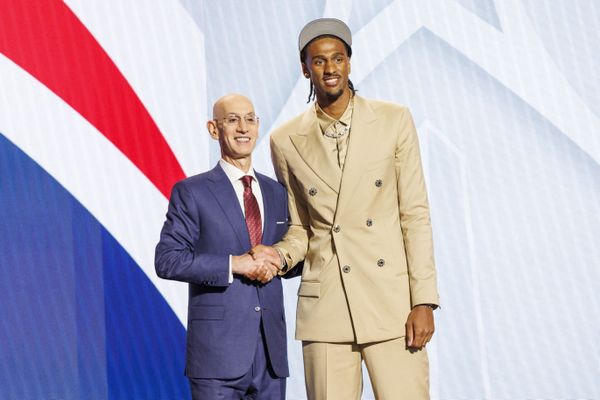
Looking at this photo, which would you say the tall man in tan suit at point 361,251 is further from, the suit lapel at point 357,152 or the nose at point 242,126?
the nose at point 242,126

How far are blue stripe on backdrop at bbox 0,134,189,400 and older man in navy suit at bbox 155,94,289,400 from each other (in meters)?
1.31

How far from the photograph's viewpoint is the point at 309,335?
2020mm

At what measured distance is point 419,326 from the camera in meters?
1.96

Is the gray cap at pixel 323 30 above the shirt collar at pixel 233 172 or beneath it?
above

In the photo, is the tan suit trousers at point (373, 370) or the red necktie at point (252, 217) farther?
the red necktie at point (252, 217)

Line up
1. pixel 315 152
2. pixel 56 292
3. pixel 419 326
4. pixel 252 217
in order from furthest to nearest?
pixel 56 292, pixel 252 217, pixel 315 152, pixel 419 326

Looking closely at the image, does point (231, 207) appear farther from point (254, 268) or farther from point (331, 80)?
point (331, 80)

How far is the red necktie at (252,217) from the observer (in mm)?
2184

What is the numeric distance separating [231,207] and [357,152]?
1.22 ft

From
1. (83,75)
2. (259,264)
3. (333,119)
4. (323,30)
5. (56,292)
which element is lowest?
(259,264)

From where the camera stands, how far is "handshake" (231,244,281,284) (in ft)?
6.82

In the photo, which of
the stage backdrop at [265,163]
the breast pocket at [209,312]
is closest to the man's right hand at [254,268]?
the breast pocket at [209,312]

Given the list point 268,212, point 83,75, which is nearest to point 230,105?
point 268,212

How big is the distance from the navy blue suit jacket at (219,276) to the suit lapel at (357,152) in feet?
0.82
